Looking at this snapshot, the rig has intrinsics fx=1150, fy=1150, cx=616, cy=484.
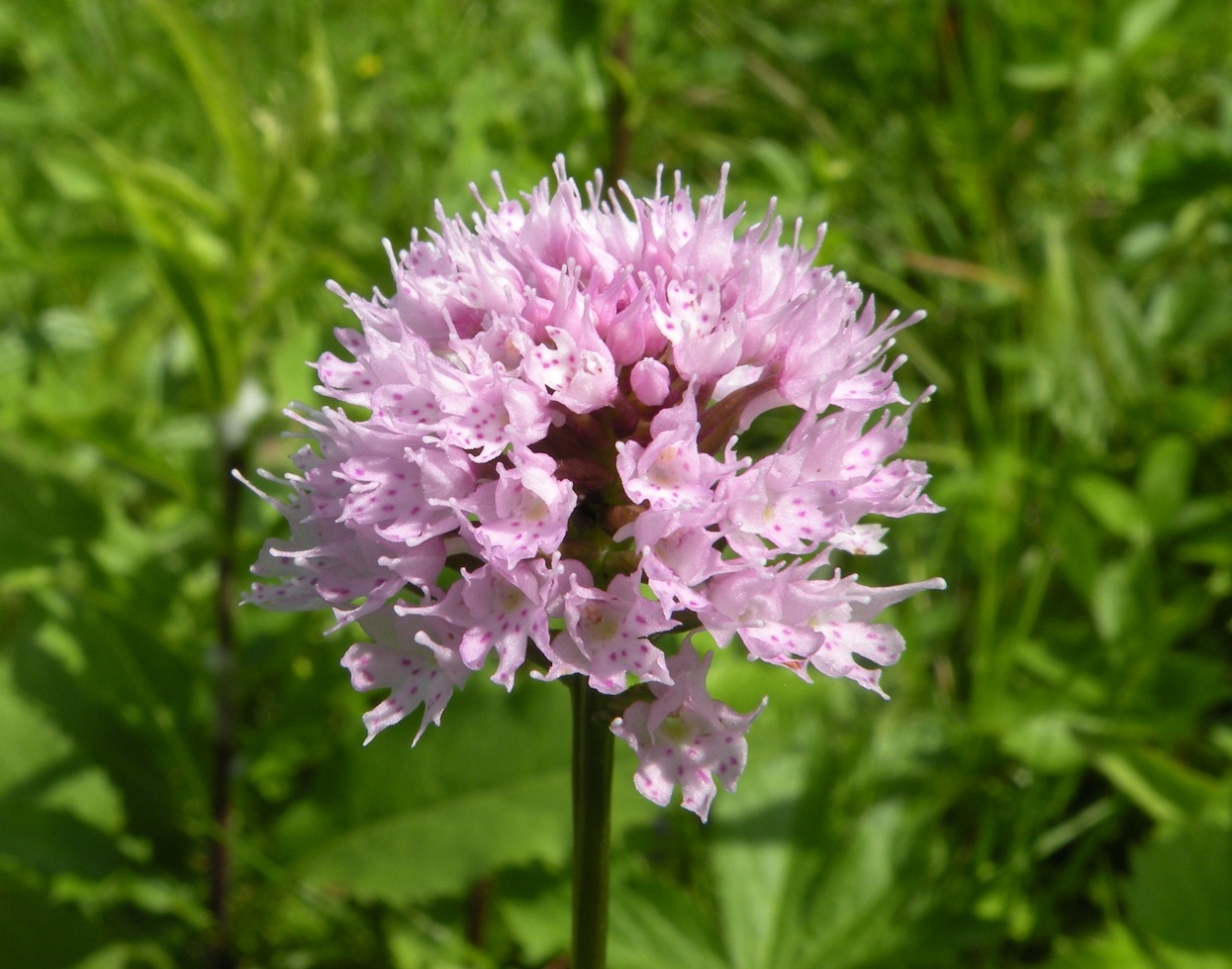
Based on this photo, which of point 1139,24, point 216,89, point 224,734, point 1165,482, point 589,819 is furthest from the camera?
point 1139,24

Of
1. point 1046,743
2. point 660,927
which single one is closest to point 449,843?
point 660,927

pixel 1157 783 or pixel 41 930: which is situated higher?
pixel 1157 783

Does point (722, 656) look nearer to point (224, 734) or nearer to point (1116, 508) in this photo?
point (224, 734)

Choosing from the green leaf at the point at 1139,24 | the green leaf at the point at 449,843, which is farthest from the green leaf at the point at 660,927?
the green leaf at the point at 1139,24

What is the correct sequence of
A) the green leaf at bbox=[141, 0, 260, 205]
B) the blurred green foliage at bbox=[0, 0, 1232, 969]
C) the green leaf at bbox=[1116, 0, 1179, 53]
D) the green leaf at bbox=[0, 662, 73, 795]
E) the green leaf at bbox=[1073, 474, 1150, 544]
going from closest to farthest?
1. the green leaf at bbox=[141, 0, 260, 205]
2. the blurred green foliage at bbox=[0, 0, 1232, 969]
3. the green leaf at bbox=[0, 662, 73, 795]
4. the green leaf at bbox=[1073, 474, 1150, 544]
5. the green leaf at bbox=[1116, 0, 1179, 53]

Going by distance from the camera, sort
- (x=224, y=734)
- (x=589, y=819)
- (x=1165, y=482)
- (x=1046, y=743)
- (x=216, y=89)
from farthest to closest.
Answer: (x=1165, y=482)
(x=1046, y=743)
(x=224, y=734)
(x=216, y=89)
(x=589, y=819)

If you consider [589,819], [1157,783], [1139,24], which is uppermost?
[1139,24]

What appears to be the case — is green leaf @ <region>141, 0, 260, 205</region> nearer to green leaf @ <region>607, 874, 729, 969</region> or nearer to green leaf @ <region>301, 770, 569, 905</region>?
green leaf @ <region>301, 770, 569, 905</region>

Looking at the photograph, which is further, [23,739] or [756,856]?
[23,739]

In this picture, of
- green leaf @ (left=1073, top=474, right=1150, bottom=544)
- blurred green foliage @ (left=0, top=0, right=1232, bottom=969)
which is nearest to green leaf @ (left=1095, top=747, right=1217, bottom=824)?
blurred green foliage @ (left=0, top=0, right=1232, bottom=969)
